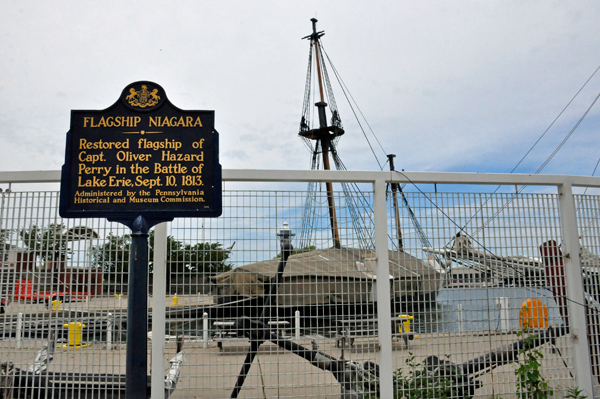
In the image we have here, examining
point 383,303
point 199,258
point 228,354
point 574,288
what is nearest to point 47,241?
point 199,258

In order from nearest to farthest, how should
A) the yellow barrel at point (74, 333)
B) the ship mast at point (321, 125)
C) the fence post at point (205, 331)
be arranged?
the fence post at point (205, 331) < the yellow barrel at point (74, 333) < the ship mast at point (321, 125)

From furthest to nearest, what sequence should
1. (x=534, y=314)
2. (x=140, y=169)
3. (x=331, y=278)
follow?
(x=534, y=314) < (x=331, y=278) < (x=140, y=169)

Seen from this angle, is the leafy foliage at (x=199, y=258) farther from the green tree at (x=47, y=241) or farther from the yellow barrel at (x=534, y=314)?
the yellow barrel at (x=534, y=314)

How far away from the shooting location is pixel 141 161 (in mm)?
4023

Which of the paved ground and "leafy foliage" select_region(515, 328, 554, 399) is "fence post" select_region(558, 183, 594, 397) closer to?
the paved ground

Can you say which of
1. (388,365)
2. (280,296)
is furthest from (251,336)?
(388,365)

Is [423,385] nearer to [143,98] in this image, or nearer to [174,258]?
[174,258]

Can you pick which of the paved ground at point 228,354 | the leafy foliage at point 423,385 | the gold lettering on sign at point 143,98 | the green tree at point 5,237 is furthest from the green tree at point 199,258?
the leafy foliage at point 423,385

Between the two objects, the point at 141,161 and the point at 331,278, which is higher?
the point at 141,161

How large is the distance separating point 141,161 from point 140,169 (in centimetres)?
8

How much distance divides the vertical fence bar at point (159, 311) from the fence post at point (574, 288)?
441cm

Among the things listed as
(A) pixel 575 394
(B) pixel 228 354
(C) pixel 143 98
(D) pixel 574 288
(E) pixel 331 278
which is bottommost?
(A) pixel 575 394

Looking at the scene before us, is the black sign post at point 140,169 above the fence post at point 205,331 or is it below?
above

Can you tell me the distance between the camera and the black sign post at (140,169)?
156 inches
